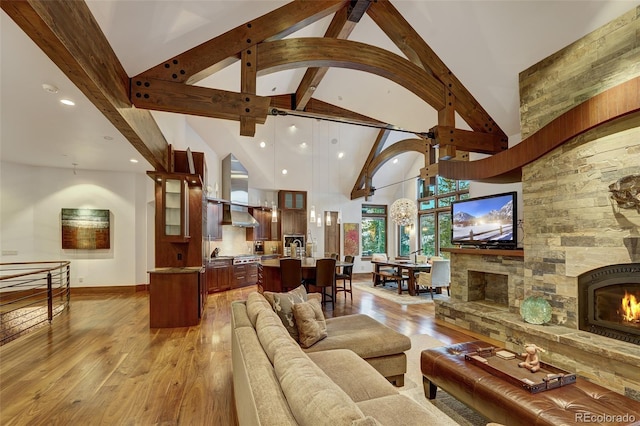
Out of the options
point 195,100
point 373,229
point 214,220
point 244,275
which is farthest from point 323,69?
point 373,229

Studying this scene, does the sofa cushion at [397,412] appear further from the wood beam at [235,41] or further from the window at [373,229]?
the window at [373,229]

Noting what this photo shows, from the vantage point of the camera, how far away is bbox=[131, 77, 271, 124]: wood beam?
123 inches

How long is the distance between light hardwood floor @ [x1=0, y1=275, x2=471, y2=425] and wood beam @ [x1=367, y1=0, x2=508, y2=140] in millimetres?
3476

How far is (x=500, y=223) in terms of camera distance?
455cm


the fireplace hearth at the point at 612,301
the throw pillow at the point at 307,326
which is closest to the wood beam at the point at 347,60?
the throw pillow at the point at 307,326

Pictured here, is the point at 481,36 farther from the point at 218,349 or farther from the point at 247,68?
the point at 218,349

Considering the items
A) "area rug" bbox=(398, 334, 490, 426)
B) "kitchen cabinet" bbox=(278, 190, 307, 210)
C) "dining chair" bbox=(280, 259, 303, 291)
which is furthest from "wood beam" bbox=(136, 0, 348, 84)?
"kitchen cabinet" bbox=(278, 190, 307, 210)

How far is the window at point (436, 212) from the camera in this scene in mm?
9102

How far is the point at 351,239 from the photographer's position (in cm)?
1108

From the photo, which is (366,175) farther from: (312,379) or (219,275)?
(312,379)

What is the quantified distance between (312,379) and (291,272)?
4566 millimetres

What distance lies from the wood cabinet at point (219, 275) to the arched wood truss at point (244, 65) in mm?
3205

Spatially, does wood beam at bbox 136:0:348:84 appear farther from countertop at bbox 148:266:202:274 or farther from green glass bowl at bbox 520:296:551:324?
green glass bowl at bbox 520:296:551:324

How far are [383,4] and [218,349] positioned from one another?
5284 mm
